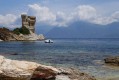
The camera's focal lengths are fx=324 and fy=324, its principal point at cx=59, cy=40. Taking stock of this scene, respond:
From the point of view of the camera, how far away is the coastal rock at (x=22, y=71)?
20719 mm

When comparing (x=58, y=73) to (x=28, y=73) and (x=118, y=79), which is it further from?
(x=118, y=79)

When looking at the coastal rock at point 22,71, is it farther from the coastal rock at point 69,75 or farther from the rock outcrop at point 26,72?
the coastal rock at point 69,75

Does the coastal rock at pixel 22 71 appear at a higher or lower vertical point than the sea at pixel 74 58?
higher

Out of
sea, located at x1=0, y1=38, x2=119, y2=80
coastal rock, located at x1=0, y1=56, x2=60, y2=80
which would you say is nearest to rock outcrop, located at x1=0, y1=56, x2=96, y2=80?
coastal rock, located at x1=0, y1=56, x2=60, y2=80

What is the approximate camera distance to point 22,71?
20.9m

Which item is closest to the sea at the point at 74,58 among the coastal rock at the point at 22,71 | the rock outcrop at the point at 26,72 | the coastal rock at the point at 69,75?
the coastal rock at the point at 69,75

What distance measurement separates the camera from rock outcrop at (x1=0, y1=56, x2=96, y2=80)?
20.7m

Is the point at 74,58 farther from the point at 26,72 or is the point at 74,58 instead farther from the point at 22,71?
the point at 22,71

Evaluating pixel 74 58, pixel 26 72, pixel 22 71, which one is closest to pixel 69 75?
pixel 26 72

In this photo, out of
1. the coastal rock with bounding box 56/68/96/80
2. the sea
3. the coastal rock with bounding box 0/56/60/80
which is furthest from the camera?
the sea

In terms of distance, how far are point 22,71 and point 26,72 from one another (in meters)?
0.29

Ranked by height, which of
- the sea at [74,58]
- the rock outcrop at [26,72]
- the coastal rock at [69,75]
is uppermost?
the rock outcrop at [26,72]

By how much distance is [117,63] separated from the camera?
46344mm

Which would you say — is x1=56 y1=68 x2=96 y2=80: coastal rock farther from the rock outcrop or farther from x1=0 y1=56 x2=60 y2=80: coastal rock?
x1=0 y1=56 x2=60 y2=80: coastal rock
